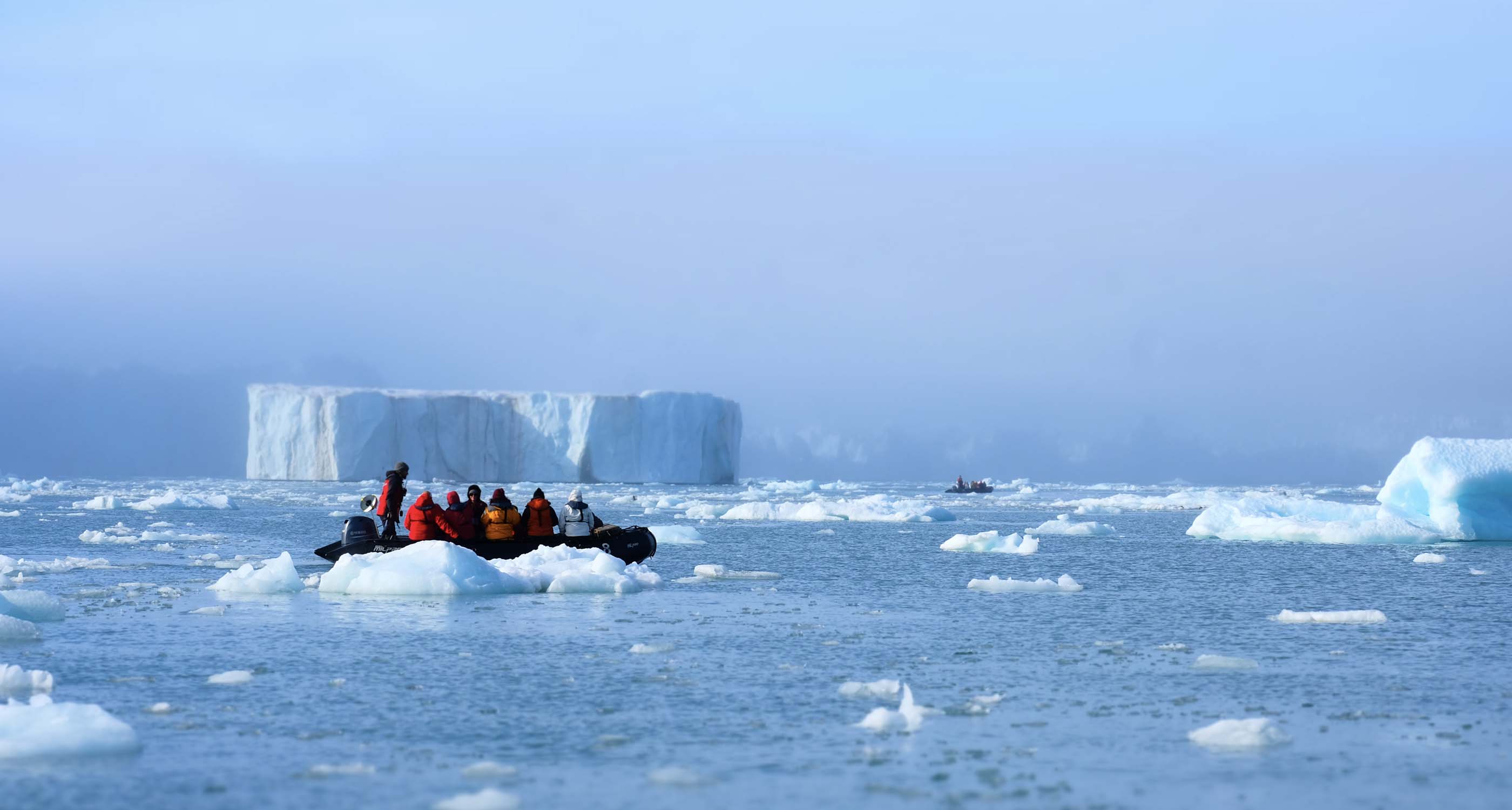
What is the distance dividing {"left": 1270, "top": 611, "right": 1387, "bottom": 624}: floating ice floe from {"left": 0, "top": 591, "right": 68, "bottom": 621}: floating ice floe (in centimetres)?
877

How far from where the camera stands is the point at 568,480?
171 ft

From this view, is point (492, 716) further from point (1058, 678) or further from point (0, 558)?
point (0, 558)

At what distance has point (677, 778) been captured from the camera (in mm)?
5418

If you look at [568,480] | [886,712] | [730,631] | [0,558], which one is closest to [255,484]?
[568,480]

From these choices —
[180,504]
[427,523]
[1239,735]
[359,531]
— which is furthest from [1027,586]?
[180,504]

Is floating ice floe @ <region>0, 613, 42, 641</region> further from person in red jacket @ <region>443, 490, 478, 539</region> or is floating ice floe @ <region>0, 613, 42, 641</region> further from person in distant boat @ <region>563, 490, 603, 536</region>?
person in distant boat @ <region>563, 490, 603, 536</region>

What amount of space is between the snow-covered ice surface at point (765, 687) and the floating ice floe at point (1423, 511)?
16.6 feet

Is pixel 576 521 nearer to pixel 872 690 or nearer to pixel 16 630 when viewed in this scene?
pixel 16 630

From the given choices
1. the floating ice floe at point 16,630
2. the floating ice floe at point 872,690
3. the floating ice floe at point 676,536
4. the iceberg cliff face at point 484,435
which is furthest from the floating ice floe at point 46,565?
the iceberg cliff face at point 484,435

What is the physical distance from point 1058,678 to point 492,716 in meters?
3.13

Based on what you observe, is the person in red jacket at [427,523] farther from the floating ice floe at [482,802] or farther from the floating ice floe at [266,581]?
the floating ice floe at [482,802]

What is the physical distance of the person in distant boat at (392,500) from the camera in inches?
573

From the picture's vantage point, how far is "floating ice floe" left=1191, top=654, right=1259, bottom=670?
27.5 ft

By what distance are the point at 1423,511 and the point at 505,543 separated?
1450 cm
